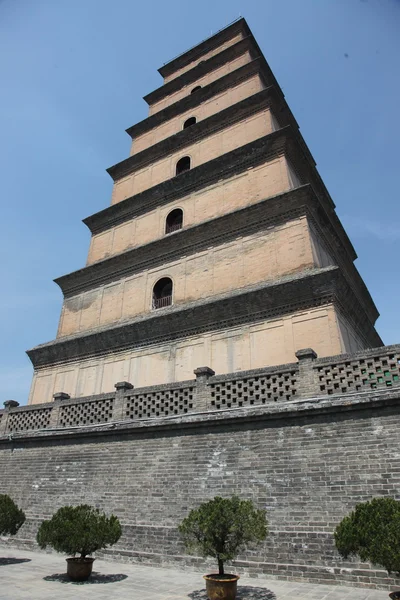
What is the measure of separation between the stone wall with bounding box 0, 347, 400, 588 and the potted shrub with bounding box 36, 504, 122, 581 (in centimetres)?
147

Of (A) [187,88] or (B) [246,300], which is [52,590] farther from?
(A) [187,88]

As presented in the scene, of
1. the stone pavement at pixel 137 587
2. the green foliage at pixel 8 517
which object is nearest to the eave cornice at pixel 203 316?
the green foliage at pixel 8 517

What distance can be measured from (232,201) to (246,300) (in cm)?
452

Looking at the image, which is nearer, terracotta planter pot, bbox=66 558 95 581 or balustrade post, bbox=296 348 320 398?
terracotta planter pot, bbox=66 558 95 581

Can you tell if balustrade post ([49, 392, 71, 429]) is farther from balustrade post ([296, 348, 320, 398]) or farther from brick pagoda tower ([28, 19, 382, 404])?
balustrade post ([296, 348, 320, 398])

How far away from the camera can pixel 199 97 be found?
19.2 m

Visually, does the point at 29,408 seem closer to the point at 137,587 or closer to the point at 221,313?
the point at 221,313

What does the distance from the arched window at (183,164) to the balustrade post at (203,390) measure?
36.4 feet

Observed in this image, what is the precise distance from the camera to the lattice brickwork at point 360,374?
715 cm

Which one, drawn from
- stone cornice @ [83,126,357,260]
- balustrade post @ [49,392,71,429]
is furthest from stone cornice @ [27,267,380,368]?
stone cornice @ [83,126,357,260]

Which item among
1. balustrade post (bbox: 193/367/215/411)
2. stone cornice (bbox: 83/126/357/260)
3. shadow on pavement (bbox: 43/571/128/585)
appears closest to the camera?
shadow on pavement (bbox: 43/571/128/585)

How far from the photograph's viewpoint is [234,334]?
463 inches

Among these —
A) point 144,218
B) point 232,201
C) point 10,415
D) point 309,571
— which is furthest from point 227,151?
point 309,571

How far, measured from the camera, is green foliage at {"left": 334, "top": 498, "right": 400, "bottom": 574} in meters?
4.66
